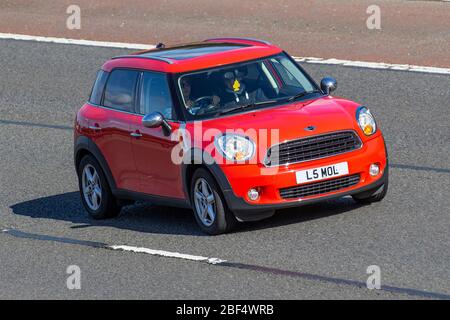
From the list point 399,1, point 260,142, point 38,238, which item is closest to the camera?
point 260,142

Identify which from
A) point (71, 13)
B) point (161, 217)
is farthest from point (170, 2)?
point (161, 217)

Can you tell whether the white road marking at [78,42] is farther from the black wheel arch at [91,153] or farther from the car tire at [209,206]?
the car tire at [209,206]

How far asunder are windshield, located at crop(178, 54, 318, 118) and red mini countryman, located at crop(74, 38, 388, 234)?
1 centimetres

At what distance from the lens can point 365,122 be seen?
38.4 feet

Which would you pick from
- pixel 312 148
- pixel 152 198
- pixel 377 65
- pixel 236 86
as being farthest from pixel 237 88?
pixel 377 65

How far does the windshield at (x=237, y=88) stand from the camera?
11.9 meters

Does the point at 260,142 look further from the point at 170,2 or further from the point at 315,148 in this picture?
the point at 170,2

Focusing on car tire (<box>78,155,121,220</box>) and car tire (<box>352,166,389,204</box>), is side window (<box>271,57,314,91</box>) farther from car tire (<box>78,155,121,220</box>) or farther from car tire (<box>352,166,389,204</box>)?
car tire (<box>78,155,121,220</box>)

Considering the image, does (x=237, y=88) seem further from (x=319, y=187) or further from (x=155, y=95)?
(x=319, y=187)

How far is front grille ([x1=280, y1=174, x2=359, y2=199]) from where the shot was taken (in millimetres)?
11219

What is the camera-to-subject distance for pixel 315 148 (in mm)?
11312

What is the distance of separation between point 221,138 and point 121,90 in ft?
6.11

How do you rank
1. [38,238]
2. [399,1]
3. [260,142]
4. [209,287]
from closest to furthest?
[209,287] < [260,142] < [38,238] < [399,1]

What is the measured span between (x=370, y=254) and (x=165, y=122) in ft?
7.94
